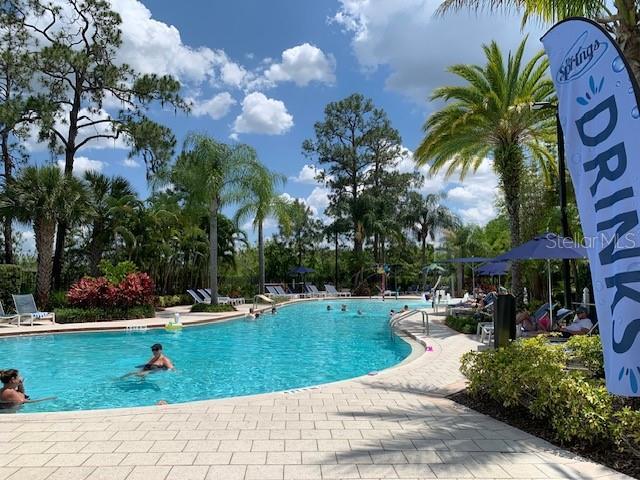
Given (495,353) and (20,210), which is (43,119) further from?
(495,353)

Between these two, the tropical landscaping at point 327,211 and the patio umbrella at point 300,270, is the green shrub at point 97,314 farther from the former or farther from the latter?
the patio umbrella at point 300,270

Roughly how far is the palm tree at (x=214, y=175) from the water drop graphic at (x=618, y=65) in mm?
19007

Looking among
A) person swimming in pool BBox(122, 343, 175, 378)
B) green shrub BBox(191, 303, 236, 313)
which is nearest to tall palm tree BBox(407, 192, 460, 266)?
green shrub BBox(191, 303, 236, 313)

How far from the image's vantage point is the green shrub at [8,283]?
1797cm

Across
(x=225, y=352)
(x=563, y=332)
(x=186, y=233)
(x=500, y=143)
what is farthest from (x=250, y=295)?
(x=563, y=332)

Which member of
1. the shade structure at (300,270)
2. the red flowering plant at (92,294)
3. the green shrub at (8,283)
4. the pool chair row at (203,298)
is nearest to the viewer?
the red flowering plant at (92,294)

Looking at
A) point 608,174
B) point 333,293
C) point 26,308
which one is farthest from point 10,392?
point 333,293

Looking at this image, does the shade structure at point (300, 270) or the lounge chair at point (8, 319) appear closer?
the lounge chair at point (8, 319)

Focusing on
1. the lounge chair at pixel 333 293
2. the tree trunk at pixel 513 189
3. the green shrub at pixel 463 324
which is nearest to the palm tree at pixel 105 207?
the green shrub at pixel 463 324

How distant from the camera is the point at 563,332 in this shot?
9.66 meters

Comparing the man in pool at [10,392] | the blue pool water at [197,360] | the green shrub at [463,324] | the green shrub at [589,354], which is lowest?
the blue pool water at [197,360]

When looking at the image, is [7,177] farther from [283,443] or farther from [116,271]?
[283,443]

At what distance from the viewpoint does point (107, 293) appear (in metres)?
17.2

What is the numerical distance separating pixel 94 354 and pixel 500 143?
12251mm
